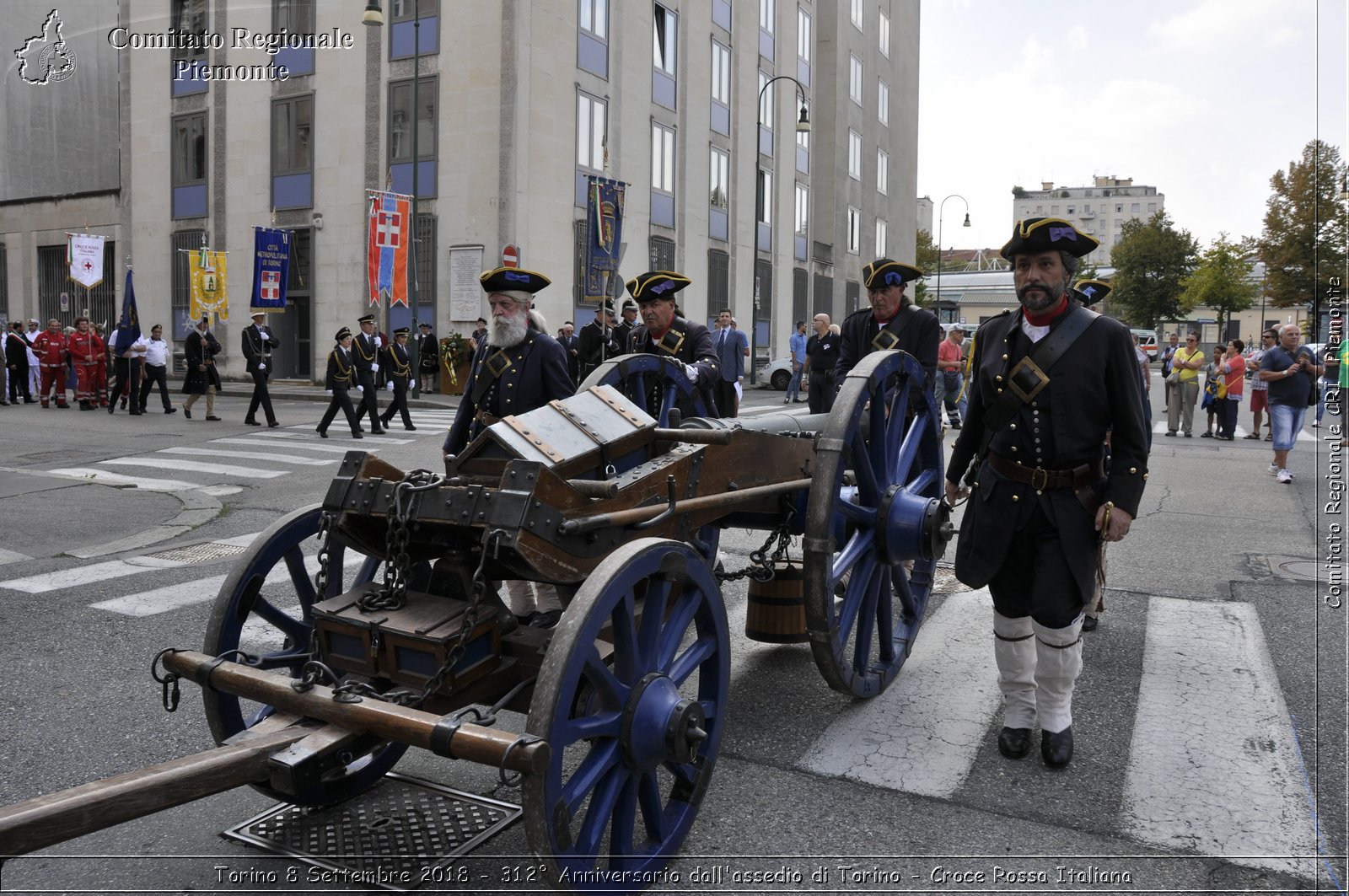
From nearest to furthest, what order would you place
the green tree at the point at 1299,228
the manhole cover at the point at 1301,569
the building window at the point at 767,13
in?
1. the manhole cover at the point at 1301,569
2. the green tree at the point at 1299,228
3. the building window at the point at 767,13

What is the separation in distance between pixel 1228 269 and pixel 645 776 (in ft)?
198

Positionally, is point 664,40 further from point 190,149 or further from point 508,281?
point 508,281

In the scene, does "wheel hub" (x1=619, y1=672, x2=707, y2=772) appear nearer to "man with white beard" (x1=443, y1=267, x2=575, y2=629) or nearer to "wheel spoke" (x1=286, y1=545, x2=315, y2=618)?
"wheel spoke" (x1=286, y1=545, x2=315, y2=618)

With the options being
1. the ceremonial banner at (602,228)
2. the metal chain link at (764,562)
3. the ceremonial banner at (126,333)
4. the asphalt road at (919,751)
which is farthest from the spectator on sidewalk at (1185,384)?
the ceremonial banner at (126,333)

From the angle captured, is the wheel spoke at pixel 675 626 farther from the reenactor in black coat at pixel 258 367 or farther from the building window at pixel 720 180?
the building window at pixel 720 180

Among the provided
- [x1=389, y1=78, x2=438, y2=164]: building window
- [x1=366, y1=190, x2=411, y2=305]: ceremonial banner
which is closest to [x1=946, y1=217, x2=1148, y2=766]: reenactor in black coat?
[x1=366, y1=190, x2=411, y2=305]: ceremonial banner

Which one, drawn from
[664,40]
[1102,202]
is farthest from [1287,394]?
[1102,202]

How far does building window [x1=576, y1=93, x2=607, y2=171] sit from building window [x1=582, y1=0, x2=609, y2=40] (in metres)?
1.68

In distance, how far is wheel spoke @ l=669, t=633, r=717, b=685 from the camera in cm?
313

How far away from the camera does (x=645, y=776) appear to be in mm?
3006

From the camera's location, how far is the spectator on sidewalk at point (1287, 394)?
12.8 metres

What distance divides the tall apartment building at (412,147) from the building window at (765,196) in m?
0.10

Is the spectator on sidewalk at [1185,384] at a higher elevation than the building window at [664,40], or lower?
lower

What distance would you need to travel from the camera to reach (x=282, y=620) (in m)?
3.59
